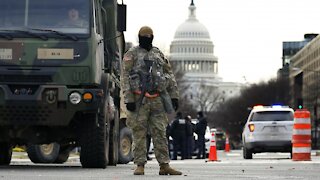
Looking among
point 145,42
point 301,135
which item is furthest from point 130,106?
point 301,135

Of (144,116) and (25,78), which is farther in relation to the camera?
(25,78)

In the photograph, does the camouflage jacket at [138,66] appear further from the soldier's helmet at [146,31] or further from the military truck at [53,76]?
the military truck at [53,76]

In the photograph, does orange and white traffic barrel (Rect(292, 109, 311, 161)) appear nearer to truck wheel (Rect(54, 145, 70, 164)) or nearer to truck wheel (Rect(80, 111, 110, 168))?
truck wheel (Rect(54, 145, 70, 164))

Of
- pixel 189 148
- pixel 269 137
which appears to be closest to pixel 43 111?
pixel 269 137

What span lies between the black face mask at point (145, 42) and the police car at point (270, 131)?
1615 cm

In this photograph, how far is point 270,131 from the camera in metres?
30.7

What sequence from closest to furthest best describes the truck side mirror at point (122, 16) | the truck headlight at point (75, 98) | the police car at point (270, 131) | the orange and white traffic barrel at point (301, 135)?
the truck headlight at point (75, 98)
the truck side mirror at point (122, 16)
the orange and white traffic barrel at point (301, 135)
the police car at point (270, 131)

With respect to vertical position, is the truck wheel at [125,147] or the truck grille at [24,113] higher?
the truck grille at [24,113]

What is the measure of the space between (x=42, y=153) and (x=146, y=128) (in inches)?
298

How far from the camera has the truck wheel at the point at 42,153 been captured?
71.5 feet

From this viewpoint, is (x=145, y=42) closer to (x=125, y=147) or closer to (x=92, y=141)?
(x=92, y=141)

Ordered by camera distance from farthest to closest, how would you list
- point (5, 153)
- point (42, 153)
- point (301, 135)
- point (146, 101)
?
point (301, 135) < point (42, 153) < point (5, 153) < point (146, 101)

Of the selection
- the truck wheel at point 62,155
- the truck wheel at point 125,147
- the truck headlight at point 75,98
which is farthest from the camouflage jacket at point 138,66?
the truck wheel at point 62,155

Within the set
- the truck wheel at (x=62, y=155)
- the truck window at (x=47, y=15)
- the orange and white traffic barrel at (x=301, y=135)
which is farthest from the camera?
the orange and white traffic barrel at (x=301, y=135)
